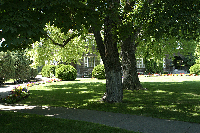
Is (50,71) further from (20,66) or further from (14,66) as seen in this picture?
(14,66)

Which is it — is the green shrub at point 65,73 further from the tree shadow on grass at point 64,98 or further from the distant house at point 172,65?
the distant house at point 172,65

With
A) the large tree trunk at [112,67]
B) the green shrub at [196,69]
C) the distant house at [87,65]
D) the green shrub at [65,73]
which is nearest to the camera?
the large tree trunk at [112,67]

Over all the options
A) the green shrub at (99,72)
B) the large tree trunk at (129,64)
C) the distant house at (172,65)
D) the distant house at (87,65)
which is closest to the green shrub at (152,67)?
the distant house at (172,65)

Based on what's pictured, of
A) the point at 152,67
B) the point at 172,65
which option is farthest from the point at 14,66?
the point at 172,65

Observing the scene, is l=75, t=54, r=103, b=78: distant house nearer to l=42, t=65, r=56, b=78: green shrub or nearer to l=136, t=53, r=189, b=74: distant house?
l=42, t=65, r=56, b=78: green shrub

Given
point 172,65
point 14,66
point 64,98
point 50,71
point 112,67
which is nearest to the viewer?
point 112,67

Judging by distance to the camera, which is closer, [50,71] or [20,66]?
[20,66]

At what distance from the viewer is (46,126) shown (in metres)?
5.26

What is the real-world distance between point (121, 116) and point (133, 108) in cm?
125

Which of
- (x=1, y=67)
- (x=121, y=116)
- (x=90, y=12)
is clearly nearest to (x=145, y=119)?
(x=121, y=116)

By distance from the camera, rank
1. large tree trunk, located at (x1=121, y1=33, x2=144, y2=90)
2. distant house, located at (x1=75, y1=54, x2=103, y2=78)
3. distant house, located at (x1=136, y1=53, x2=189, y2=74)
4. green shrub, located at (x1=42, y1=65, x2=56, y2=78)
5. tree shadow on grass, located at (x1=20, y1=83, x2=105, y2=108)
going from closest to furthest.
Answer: tree shadow on grass, located at (x1=20, y1=83, x2=105, y2=108), large tree trunk, located at (x1=121, y1=33, x2=144, y2=90), green shrub, located at (x1=42, y1=65, x2=56, y2=78), distant house, located at (x1=75, y1=54, x2=103, y2=78), distant house, located at (x1=136, y1=53, x2=189, y2=74)

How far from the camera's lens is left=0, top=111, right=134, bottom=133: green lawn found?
16.0 ft

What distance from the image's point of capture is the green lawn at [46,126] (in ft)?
16.0

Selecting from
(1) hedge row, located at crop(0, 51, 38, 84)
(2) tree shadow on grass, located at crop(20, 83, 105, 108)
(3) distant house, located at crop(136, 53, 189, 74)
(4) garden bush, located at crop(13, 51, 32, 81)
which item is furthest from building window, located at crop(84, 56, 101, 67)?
(2) tree shadow on grass, located at crop(20, 83, 105, 108)
